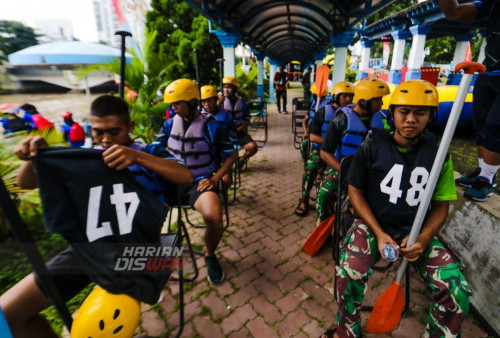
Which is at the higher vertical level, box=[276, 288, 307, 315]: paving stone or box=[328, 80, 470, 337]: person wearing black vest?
box=[328, 80, 470, 337]: person wearing black vest

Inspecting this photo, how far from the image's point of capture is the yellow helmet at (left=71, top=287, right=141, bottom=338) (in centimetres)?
148

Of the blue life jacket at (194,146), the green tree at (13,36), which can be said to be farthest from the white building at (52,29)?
the blue life jacket at (194,146)

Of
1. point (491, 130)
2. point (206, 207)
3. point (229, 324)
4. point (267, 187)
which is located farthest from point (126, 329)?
point (267, 187)

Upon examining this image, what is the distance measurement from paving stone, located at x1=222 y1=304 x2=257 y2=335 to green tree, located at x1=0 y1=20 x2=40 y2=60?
8.41ft

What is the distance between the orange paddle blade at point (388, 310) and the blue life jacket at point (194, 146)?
7.35 feet

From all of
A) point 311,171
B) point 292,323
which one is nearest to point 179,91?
point 311,171

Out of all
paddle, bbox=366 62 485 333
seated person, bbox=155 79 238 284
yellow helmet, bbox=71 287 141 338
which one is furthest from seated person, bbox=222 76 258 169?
yellow helmet, bbox=71 287 141 338

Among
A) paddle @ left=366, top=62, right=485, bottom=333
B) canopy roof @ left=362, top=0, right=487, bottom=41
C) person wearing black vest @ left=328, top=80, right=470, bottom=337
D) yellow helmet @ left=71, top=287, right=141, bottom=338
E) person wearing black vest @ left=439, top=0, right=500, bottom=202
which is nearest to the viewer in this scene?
yellow helmet @ left=71, top=287, right=141, bottom=338

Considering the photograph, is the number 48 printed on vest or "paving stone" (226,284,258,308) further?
"paving stone" (226,284,258,308)

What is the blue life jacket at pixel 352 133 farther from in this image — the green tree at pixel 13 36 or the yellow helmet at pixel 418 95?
the green tree at pixel 13 36

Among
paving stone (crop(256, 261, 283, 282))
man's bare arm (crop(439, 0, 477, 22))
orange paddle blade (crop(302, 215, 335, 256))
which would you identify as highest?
man's bare arm (crop(439, 0, 477, 22))

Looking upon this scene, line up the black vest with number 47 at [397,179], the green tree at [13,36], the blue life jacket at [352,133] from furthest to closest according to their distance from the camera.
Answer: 1. the blue life jacket at [352,133]
2. the black vest with number 47 at [397,179]
3. the green tree at [13,36]

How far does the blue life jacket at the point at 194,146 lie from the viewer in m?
3.24

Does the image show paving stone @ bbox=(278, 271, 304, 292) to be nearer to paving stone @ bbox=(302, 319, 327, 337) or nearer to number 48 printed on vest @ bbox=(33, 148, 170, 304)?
paving stone @ bbox=(302, 319, 327, 337)
